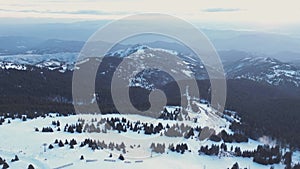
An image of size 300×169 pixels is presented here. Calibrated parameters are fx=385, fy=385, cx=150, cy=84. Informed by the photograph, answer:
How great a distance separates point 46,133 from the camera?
157 feet

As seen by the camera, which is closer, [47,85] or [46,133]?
[46,133]

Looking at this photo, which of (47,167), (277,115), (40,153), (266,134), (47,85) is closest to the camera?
(47,167)

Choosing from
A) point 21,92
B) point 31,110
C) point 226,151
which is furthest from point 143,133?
point 21,92

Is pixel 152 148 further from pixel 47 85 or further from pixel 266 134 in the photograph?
pixel 47 85

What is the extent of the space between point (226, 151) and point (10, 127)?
27.9m

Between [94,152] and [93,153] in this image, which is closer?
[93,153]

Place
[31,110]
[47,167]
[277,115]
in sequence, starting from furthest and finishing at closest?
1. [277,115]
2. [31,110]
3. [47,167]

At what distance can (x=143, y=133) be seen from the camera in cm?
5291

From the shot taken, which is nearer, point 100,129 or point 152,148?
point 152,148

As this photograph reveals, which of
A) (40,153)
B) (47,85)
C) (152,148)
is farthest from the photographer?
(47,85)

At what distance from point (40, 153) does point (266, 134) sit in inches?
1713

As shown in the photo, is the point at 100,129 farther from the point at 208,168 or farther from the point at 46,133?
the point at 208,168

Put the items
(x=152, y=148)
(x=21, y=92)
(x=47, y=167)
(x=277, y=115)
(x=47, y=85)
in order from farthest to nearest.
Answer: (x=47, y=85) < (x=21, y=92) < (x=277, y=115) < (x=152, y=148) < (x=47, y=167)

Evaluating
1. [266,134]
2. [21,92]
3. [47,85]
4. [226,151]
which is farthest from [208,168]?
[47,85]
